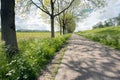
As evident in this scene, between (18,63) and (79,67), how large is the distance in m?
2.77

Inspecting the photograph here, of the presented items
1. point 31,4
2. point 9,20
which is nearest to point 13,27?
point 9,20

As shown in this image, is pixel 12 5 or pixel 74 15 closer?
pixel 12 5

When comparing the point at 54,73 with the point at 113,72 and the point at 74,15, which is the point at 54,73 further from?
the point at 74,15

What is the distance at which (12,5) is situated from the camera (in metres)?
11.0

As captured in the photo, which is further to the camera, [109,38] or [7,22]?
[109,38]

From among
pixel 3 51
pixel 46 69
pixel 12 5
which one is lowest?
pixel 46 69

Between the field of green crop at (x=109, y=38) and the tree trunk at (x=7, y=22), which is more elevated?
the tree trunk at (x=7, y=22)

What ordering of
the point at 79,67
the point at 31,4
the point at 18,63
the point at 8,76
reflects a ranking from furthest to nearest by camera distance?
the point at 31,4, the point at 79,67, the point at 18,63, the point at 8,76

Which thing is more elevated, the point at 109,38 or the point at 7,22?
the point at 7,22

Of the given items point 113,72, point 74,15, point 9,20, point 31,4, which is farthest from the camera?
point 74,15

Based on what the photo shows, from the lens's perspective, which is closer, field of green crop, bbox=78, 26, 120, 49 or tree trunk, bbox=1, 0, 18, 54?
tree trunk, bbox=1, 0, 18, 54

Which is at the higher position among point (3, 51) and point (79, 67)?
point (3, 51)

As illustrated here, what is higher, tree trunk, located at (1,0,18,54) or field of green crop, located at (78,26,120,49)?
tree trunk, located at (1,0,18,54)

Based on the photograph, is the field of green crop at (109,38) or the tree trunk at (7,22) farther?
the field of green crop at (109,38)
